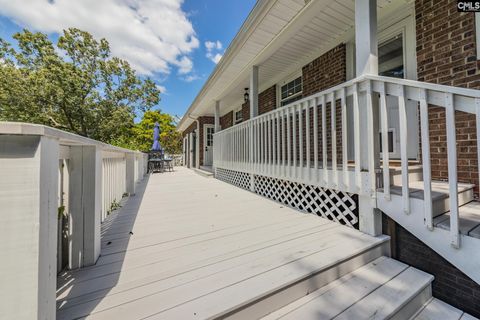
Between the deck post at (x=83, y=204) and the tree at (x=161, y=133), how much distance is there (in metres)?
21.0

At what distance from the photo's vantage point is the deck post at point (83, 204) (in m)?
1.53

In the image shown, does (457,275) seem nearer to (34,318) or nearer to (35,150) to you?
(34,318)

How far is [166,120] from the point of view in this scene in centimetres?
2639

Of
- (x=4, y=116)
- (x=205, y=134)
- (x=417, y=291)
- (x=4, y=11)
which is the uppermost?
(x=4, y=11)

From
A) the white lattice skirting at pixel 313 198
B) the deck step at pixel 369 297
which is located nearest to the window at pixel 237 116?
the white lattice skirting at pixel 313 198

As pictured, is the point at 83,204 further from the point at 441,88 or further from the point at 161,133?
the point at 161,133

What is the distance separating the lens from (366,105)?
227 cm

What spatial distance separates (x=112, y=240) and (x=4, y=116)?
18.5m

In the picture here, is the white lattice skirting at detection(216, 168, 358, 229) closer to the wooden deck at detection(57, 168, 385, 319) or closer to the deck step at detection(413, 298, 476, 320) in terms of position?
the wooden deck at detection(57, 168, 385, 319)

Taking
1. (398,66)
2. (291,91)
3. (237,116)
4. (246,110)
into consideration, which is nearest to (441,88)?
(398,66)

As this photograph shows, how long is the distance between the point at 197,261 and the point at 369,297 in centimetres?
128

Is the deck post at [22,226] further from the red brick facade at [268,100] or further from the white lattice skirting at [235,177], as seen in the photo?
the red brick facade at [268,100]

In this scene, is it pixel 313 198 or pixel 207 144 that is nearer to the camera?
pixel 313 198

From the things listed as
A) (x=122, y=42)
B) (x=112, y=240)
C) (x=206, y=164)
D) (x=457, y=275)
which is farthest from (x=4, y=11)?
(x=457, y=275)
